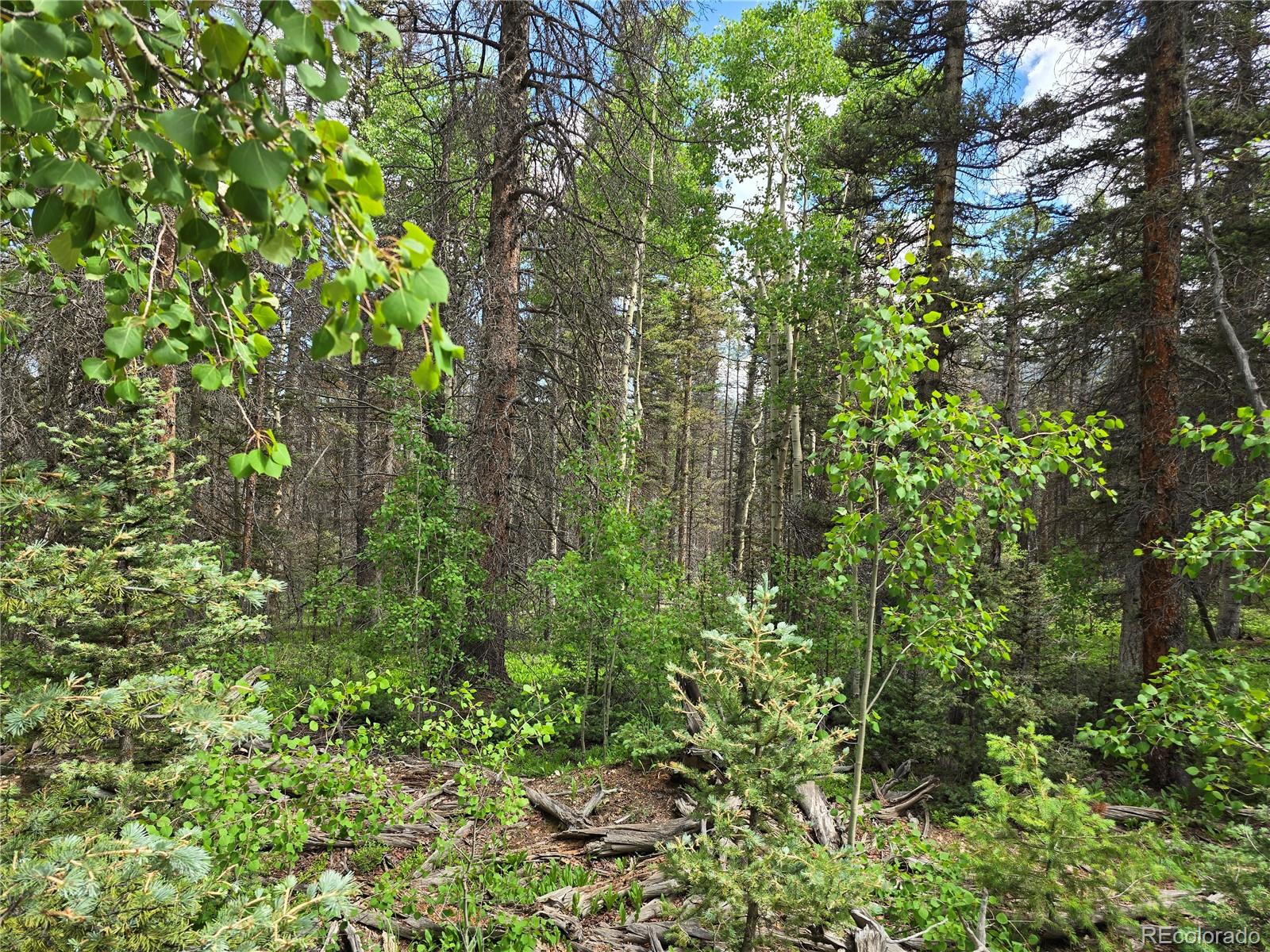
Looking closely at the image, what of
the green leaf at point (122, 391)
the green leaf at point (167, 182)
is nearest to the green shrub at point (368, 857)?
the green leaf at point (122, 391)

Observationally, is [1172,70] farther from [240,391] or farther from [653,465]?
[653,465]

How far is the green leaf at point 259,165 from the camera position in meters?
0.83

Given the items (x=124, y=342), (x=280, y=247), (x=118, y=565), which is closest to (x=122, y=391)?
(x=124, y=342)

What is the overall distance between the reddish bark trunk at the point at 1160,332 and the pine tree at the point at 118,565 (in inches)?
339

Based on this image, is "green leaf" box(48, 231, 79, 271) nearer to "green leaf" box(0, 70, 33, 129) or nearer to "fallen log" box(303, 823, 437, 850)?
"green leaf" box(0, 70, 33, 129)

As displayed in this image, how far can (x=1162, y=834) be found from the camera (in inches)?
216

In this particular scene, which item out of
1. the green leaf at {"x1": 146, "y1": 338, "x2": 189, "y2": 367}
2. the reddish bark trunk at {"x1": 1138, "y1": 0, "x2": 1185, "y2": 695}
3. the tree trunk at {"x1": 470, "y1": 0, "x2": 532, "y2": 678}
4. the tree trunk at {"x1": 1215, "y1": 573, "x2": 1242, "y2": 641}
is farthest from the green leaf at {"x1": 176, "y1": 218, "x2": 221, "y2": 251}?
the tree trunk at {"x1": 1215, "y1": 573, "x2": 1242, "y2": 641}

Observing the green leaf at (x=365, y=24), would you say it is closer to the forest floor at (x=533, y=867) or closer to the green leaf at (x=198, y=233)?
the green leaf at (x=198, y=233)

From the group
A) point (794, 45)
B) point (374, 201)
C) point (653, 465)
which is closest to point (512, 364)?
point (374, 201)

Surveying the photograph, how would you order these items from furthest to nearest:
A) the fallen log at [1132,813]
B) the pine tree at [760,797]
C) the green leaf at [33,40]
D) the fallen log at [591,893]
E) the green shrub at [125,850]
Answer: the fallen log at [1132,813] → the fallen log at [591,893] → the pine tree at [760,797] → the green shrub at [125,850] → the green leaf at [33,40]

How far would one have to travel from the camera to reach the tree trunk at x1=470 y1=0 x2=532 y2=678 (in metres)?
6.55

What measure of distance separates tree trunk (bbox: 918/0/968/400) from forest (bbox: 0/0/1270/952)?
60mm

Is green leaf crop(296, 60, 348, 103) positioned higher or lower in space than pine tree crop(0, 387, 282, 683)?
higher

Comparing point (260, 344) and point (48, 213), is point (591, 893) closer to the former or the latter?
point (260, 344)
